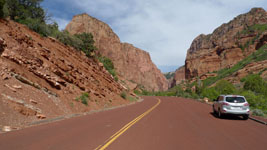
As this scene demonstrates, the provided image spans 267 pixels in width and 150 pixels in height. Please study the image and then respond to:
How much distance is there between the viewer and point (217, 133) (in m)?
8.73

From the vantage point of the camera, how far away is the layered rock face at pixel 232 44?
79650 mm

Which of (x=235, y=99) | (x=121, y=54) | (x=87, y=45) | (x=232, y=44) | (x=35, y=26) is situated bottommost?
(x=235, y=99)

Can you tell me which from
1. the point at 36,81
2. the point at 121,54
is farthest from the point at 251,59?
the point at 36,81

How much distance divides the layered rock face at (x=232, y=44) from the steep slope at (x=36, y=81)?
6927 centimetres

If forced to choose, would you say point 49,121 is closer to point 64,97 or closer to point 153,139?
point 64,97

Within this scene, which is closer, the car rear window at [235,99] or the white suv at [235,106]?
the white suv at [235,106]

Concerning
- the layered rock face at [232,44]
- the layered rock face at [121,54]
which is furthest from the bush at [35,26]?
the layered rock face at [232,44]

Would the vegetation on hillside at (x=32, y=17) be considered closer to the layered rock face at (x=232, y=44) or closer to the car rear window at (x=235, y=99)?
the car rear window at (x=235, y=99)

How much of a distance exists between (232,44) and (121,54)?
49293mm

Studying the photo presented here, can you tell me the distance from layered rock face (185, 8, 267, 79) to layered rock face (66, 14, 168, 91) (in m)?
27.1

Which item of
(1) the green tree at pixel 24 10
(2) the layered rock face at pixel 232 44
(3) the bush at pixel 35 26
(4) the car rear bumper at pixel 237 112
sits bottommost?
(4) the car rear bumper at pixel 237 112

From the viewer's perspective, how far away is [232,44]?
284 ft

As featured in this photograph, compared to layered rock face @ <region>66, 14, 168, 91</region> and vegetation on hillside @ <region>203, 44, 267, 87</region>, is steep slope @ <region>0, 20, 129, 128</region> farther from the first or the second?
vegetation on hillside @ <region>203, 44, 267, 87</region>

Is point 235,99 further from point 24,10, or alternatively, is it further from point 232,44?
point 232,44
